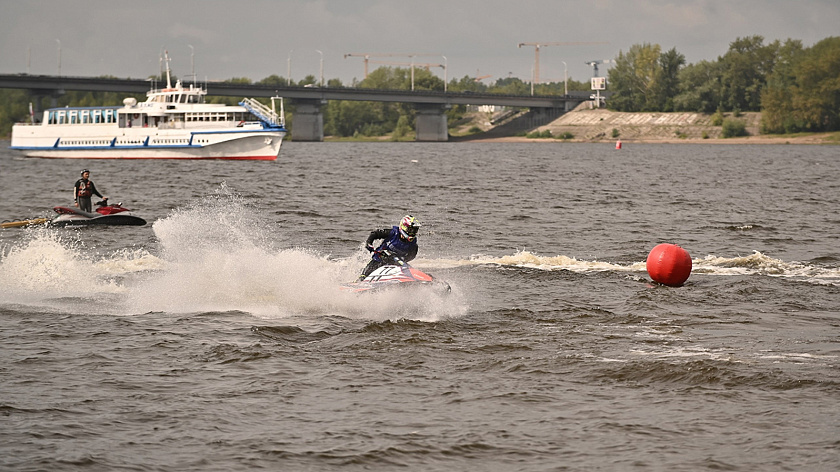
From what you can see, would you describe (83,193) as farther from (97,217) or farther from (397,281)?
(397,281)

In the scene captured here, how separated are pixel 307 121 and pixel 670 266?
464 feet

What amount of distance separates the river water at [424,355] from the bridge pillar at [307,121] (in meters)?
127

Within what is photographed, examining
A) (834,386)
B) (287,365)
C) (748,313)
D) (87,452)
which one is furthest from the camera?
(748,313)

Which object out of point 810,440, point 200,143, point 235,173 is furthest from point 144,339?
point 200,143

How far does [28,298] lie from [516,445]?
11680mm

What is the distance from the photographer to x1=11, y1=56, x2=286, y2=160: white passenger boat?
88.2m

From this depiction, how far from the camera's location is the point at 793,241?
29.3 meters

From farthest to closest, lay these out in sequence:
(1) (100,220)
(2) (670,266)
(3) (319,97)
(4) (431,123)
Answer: (4) (431,123)
(3) (319,97)
(1) (100,220)
(2) (670,266)

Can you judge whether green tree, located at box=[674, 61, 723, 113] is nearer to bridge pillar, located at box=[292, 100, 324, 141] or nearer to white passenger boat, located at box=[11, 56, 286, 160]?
bridge pillar, located at box=[292, 100, 324, 141]

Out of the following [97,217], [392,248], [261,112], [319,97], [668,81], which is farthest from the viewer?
[668,81]

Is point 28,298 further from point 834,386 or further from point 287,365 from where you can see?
point 834,386

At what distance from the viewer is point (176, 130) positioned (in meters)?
88.8

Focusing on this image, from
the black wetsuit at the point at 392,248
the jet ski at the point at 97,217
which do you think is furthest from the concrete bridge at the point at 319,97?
the black wetsuit at the point at 392,248

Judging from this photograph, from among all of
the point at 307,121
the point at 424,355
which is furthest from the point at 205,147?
the point at 424,355
